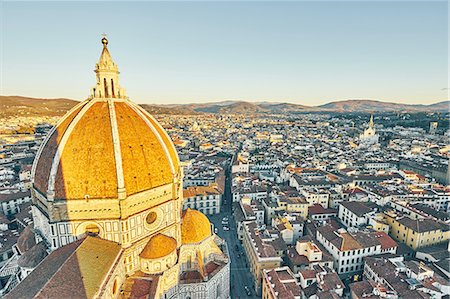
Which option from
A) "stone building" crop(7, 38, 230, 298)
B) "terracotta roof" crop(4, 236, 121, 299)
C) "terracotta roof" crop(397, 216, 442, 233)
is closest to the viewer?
"terracotta roof" crop(4, 236, 121, 299)

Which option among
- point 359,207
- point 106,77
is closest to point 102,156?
point 106,77

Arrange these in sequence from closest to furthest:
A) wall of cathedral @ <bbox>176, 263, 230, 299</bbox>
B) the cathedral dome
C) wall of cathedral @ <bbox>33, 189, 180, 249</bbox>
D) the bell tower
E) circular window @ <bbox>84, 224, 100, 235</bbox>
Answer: the cathedral dome → wall of cathedral @ <bbox>33, 189, 180, 249</bbox> → circular window @ <bbox>84, 224, 100, 235</bbox> → the bell tower → wall of cathedral @ <bbox>176, 263, 230, 299</bbox>

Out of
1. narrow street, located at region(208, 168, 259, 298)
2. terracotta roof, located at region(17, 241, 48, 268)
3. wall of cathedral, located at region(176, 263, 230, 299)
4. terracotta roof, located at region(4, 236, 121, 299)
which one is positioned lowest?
narrow street, located at region(208, 168, 259, 298)

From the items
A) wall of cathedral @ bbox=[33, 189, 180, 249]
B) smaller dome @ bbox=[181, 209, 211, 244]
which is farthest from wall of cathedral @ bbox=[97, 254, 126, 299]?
smaller dome @ bbox=[181, 209, 211, 244]

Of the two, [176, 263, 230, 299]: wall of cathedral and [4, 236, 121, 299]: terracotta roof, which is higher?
[4, 236, 121, 299]: terracotta roof

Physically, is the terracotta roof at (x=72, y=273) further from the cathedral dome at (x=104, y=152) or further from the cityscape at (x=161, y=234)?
the cathedral dome at (x=104, y=152)

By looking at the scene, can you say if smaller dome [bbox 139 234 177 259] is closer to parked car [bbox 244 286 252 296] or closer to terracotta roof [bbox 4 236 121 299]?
terracotta roof [bbox 4 236 121 299]
